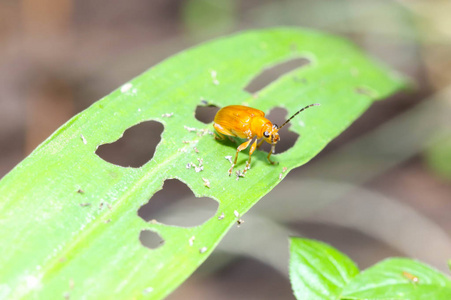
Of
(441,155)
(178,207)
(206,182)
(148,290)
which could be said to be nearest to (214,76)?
(206,182)

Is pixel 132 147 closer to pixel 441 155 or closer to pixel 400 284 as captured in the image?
pixel 441 155

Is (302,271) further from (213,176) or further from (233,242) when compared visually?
(233,242)

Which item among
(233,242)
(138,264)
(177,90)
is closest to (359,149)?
(233,242)

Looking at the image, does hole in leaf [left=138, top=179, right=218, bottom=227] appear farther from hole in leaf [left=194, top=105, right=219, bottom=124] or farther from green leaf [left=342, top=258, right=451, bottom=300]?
green leaf [left=342, top=258, right=451, bottom=300]

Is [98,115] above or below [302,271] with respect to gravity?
above

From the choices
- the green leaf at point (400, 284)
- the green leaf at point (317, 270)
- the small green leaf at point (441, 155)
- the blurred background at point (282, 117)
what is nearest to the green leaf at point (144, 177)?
the green leaf at point (317, 270)

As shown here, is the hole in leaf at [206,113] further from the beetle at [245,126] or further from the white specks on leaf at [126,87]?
the white specks on leaf at [126,87]

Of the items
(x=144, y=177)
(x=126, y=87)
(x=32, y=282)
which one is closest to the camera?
(x=32, y=282)

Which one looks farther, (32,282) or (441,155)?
(441,155)
